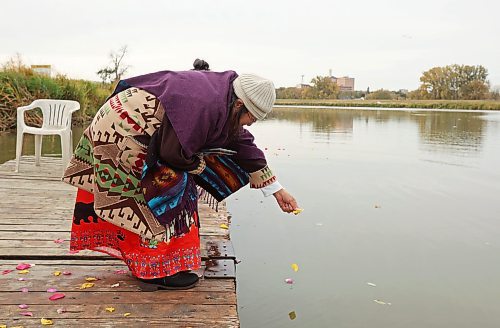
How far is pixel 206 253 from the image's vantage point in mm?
2697

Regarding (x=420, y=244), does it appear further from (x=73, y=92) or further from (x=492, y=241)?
(x=73, y=92)

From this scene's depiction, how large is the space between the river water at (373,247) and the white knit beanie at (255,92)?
4.05ft

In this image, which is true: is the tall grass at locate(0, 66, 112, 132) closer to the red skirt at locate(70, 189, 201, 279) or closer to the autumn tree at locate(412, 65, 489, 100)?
the red skirt at locate(70, 189, 201, 279)

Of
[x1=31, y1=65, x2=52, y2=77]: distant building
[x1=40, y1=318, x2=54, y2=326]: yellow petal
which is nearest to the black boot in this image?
[x1=40, y1=318, x2=54, y2=326]: yellow petal

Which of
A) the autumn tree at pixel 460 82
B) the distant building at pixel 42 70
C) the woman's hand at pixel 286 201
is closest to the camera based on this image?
the woman's hand at pixel 286 201

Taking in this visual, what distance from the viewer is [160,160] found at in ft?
6.67

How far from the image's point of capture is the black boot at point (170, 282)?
218 cm

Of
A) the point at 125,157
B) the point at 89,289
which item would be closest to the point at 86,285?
the point at 89,289

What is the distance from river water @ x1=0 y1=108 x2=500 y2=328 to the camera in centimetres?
282

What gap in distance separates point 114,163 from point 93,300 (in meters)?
0.56

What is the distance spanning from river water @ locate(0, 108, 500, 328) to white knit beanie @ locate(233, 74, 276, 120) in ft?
4.05

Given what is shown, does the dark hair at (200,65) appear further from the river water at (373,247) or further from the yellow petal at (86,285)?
the river water at (373,247)

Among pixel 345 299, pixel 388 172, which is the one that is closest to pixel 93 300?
pixel 345 299

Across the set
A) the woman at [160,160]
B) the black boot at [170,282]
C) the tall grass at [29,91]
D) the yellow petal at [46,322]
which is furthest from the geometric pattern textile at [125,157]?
the tall grass at [29,91]
